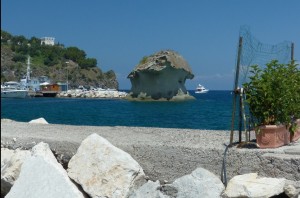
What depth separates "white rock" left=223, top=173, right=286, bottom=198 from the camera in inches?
240

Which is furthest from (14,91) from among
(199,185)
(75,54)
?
(199,185)

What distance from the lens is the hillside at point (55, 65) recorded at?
130750 millimetres

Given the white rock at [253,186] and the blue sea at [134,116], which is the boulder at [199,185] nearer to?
the white rock at [253,186]

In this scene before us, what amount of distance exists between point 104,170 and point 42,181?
0.86 m

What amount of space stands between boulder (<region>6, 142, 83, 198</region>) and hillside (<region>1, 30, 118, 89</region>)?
122m

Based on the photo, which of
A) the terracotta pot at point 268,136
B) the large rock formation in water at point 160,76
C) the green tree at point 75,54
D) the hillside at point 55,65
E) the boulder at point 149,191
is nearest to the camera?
the boulder at point 149,191

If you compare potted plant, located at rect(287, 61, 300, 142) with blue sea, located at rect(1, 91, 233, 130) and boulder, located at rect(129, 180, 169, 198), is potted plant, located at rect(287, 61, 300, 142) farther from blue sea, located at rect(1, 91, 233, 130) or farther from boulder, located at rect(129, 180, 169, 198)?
blue sea, located at rect(1, 91, 233, 130)

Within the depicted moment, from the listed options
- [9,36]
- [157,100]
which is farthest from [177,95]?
[9,36]

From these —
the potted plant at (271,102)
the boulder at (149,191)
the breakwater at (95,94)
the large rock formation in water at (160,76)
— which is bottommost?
the boulder at (149,191)

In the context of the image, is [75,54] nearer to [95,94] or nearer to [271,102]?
[95,94]

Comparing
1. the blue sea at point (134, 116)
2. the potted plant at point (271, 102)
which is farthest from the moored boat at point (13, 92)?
the potted plant at point (271, 102)

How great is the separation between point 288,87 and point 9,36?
160 meters

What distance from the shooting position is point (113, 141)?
791 centimetres

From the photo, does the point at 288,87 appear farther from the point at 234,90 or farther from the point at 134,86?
the point at 134,86
